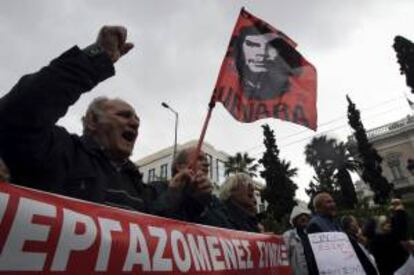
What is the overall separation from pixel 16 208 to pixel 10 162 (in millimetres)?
454

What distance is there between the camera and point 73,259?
1480mm

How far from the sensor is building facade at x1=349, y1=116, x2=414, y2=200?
4931 cm

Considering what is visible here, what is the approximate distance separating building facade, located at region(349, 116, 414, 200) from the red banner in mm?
51288

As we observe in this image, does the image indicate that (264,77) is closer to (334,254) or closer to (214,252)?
(334,254)

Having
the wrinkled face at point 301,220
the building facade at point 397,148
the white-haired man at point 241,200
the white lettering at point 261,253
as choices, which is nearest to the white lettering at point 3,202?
the white lettering at point 261,253

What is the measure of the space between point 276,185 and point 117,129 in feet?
125

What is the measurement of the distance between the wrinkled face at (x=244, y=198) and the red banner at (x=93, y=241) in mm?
1549

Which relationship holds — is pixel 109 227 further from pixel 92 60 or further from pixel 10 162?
pixel 92 60

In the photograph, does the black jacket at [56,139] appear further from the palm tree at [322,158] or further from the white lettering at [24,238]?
the palm tree at [322,158]

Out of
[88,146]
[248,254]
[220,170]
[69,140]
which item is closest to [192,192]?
[248,254]

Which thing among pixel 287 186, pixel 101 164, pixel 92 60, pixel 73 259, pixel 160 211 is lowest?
pixel 73 259

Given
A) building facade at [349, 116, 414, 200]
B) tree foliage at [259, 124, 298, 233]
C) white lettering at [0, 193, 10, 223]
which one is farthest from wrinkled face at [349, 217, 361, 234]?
building facade at [349, 116, 414, 200]

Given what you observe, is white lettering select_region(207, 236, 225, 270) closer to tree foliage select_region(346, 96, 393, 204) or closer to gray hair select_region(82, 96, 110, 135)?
gray hair select_region(82, 96, 110, 135)

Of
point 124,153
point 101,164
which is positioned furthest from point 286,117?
point 101,164
